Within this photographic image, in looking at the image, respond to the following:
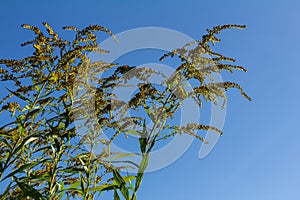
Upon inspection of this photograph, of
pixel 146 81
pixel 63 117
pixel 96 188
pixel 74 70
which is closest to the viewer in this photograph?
pixel 96 188

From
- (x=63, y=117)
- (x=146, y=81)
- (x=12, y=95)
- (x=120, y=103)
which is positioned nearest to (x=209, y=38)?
(x=146, y=81)

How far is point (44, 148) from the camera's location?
324 centimetres

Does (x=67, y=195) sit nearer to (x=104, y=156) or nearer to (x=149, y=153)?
(x=104, y=156)

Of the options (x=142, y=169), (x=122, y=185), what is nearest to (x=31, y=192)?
(x=122, y=185)

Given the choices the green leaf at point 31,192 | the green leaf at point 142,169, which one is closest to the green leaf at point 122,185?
the green leaf at point 142,169

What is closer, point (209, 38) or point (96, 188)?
point (96, 188)

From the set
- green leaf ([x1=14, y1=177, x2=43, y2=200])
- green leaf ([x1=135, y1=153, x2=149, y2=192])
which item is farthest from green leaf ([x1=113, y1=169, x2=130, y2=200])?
green leaf ([x1=14, y1=177, x2=43, y2=200])

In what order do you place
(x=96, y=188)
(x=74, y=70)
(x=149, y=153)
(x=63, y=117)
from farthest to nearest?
(x=74, y=70) < (x=63, y=117) < (x=96, y=188) < (x=149, y=153)

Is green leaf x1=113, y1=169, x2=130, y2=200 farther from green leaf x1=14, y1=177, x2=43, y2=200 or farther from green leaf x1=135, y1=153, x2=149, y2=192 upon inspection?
green leaf x1=14, y1=177, x2=43, y2=200

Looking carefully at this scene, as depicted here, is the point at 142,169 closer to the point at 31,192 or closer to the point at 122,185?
the point at 122,185

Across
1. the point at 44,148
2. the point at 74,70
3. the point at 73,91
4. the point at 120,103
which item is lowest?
the point at 44,148

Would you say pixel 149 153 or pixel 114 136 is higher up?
pixel 114 136

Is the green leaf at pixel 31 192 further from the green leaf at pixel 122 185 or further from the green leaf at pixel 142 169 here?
the green leaf at pixel 142 169

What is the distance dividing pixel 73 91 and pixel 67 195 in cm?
98
